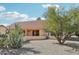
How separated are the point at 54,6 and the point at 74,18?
351mm

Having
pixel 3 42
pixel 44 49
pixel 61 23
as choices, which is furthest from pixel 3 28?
pixel 61 23

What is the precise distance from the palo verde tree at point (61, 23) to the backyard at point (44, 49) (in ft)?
0.32

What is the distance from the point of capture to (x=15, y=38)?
1.66 meters

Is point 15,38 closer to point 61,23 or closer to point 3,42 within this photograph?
point 3,42

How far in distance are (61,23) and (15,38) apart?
74 cm

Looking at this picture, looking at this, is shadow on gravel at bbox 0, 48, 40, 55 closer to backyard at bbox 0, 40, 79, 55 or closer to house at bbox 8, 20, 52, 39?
backyard at bbox 0, 40, 79, 55

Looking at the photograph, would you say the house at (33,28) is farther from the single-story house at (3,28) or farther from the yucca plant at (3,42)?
the yucca plant at (3,42)

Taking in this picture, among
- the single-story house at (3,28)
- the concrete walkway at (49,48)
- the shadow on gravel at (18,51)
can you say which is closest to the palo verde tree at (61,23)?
the concrete walkway at (49,48)

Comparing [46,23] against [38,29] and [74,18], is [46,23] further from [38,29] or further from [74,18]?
[74,18]

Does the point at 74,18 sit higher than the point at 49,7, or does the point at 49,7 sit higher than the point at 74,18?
the point at 49,7

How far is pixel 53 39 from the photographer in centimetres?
169

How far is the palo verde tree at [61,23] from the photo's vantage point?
1.64 metres

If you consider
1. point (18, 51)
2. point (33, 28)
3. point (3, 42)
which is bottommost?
point (18, 51)
